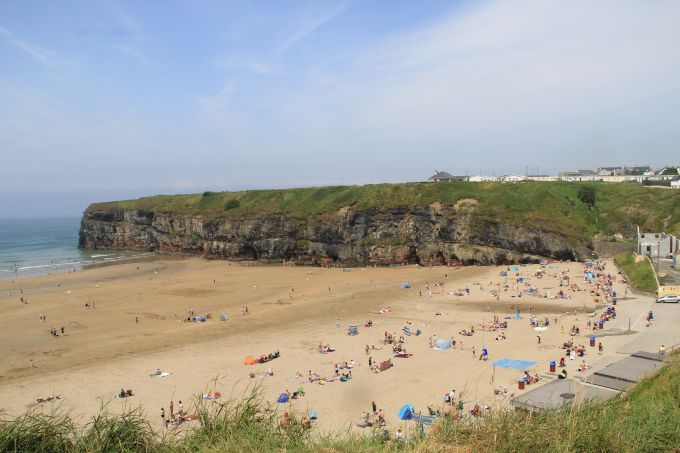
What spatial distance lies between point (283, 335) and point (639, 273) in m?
32.5

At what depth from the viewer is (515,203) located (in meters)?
64.4

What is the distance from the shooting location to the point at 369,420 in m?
18.1

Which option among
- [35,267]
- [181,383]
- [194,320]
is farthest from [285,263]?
[181,383]

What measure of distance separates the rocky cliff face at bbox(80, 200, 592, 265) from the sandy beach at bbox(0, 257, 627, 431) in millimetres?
4558

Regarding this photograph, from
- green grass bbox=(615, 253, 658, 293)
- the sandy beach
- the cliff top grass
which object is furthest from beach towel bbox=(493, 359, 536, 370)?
the cliff top grass

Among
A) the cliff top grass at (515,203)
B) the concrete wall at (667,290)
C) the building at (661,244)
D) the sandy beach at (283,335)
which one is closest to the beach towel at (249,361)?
the sandy beach at (283,335)

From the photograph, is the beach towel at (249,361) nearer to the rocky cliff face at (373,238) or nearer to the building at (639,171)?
the rocky cliff face at (373,238)

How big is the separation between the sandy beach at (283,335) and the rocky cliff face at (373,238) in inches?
179

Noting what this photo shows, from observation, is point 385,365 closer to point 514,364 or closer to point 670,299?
point 514,364

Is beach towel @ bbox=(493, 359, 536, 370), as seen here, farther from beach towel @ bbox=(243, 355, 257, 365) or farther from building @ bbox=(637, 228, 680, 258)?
building @ bbox=(637, 228, 680, 258)

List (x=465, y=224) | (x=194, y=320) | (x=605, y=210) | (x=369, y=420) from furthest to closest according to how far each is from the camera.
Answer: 1. (x=605, y=210)
2. (x=465, y=224)
3. (x=194, y=320)
4. (x=369, y=420)

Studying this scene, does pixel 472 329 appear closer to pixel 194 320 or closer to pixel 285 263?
pixel 194 320

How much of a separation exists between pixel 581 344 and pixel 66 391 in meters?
27.9

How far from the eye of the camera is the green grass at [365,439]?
712 centimetres
